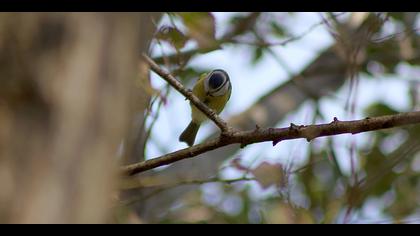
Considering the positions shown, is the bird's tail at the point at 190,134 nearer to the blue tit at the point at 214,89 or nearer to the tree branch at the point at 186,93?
the blue tit at the point at 214,89

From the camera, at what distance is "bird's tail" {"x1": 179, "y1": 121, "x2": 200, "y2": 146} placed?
204 inches

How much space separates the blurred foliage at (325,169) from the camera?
4.27 meters

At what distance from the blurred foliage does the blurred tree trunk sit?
8.77 feet

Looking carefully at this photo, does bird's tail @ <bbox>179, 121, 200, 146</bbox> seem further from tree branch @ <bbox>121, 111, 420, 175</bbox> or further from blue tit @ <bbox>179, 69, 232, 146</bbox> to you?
tree branch @ <bbox>121, 111, 420, 175</bbox>

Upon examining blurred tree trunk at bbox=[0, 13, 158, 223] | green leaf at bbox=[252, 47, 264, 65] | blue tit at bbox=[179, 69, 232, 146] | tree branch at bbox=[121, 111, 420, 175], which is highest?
green leaf at bbox=[252, 47, 264, 65]

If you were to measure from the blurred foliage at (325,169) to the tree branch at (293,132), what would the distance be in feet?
4.45

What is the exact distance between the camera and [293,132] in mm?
2627

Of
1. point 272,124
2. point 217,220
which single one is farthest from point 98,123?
point 272,124

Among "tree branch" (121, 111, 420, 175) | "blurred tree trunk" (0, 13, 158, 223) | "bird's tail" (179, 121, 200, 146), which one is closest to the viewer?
"blurred tree trunk" (0, 13, 158, 223)

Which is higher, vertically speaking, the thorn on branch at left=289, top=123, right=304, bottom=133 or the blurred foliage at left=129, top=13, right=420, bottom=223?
the blurred foliage at left=129, top=13, right=420, bottom=223

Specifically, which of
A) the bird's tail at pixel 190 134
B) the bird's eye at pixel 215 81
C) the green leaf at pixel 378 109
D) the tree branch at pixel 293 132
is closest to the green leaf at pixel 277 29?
the green leaf at pixel 378 109

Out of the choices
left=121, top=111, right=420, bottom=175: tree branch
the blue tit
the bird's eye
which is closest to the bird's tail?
the blue tit

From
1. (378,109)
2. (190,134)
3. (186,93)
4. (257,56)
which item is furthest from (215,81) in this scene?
(257,56)
